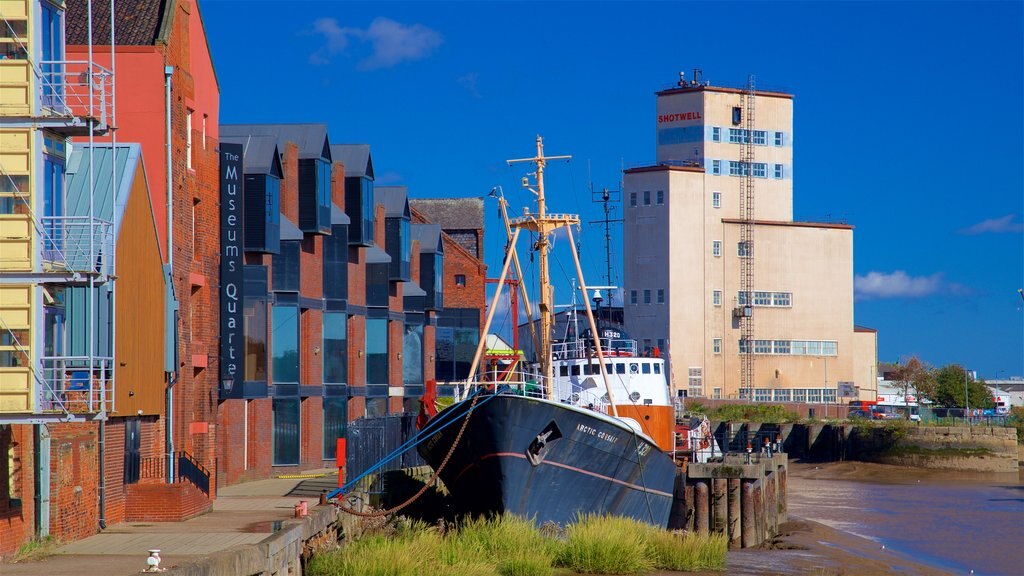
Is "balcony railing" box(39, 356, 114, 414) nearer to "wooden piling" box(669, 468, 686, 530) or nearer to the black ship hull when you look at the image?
the black ship hull

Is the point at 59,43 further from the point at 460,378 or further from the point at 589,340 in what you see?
the point at 460,378

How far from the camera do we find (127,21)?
31.1 m

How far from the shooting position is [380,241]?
182 ft

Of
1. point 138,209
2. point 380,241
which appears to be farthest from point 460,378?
point 138,209

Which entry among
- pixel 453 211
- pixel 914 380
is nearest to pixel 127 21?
pixel 453 211

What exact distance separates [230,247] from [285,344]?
335 inches

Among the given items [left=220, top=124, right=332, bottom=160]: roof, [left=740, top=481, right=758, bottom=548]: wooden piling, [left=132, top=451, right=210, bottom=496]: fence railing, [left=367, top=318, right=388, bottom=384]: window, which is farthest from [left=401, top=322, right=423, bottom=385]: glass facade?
[left=132, top=451, right=210, bottom=496]: fence railing

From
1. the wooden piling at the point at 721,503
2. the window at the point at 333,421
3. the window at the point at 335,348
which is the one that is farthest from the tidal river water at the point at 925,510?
the window at the point at 335,348

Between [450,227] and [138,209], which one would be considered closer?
[138,209]

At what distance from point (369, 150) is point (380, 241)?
497 cm

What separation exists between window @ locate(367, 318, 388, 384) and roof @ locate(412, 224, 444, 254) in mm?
10181

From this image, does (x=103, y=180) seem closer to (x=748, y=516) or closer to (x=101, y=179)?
(x=101, y=179)

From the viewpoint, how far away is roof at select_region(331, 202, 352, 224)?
48781mm

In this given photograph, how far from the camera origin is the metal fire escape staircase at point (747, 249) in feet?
311
